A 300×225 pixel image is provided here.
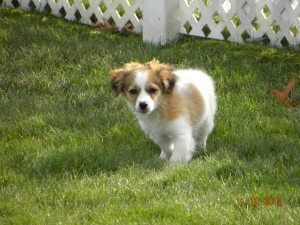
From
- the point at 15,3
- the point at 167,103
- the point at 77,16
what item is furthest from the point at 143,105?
the point at 15,3

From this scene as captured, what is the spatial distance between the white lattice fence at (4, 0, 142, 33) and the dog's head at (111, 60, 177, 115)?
3662 mm

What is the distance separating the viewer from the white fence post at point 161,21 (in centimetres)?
893

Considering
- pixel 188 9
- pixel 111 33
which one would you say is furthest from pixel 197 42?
pixel 111 33

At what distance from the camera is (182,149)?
5.86m

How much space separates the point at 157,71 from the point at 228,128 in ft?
3.34

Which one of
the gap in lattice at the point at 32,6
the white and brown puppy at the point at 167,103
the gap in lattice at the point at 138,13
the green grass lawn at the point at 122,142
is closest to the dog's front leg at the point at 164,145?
the white and brown puppy at the point at 167,103

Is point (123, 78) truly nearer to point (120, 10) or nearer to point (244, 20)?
point (244, 20)

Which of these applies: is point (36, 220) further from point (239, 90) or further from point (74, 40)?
point (74, 40)

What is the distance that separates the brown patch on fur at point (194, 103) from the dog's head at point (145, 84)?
0.90 feet

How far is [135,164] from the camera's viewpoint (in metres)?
5.70

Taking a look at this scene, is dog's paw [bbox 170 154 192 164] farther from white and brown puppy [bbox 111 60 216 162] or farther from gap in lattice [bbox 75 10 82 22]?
gap in lattice [bbox 75 10 82 22]

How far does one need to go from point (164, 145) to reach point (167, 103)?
0.40 m

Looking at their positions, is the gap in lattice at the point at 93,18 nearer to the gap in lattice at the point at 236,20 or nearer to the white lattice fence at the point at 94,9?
the white lattice fence at the point at 94,9

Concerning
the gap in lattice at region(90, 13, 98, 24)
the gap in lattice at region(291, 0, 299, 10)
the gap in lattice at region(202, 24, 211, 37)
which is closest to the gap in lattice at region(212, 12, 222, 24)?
the gap in lattice at region(202, 24, 211, 37)
